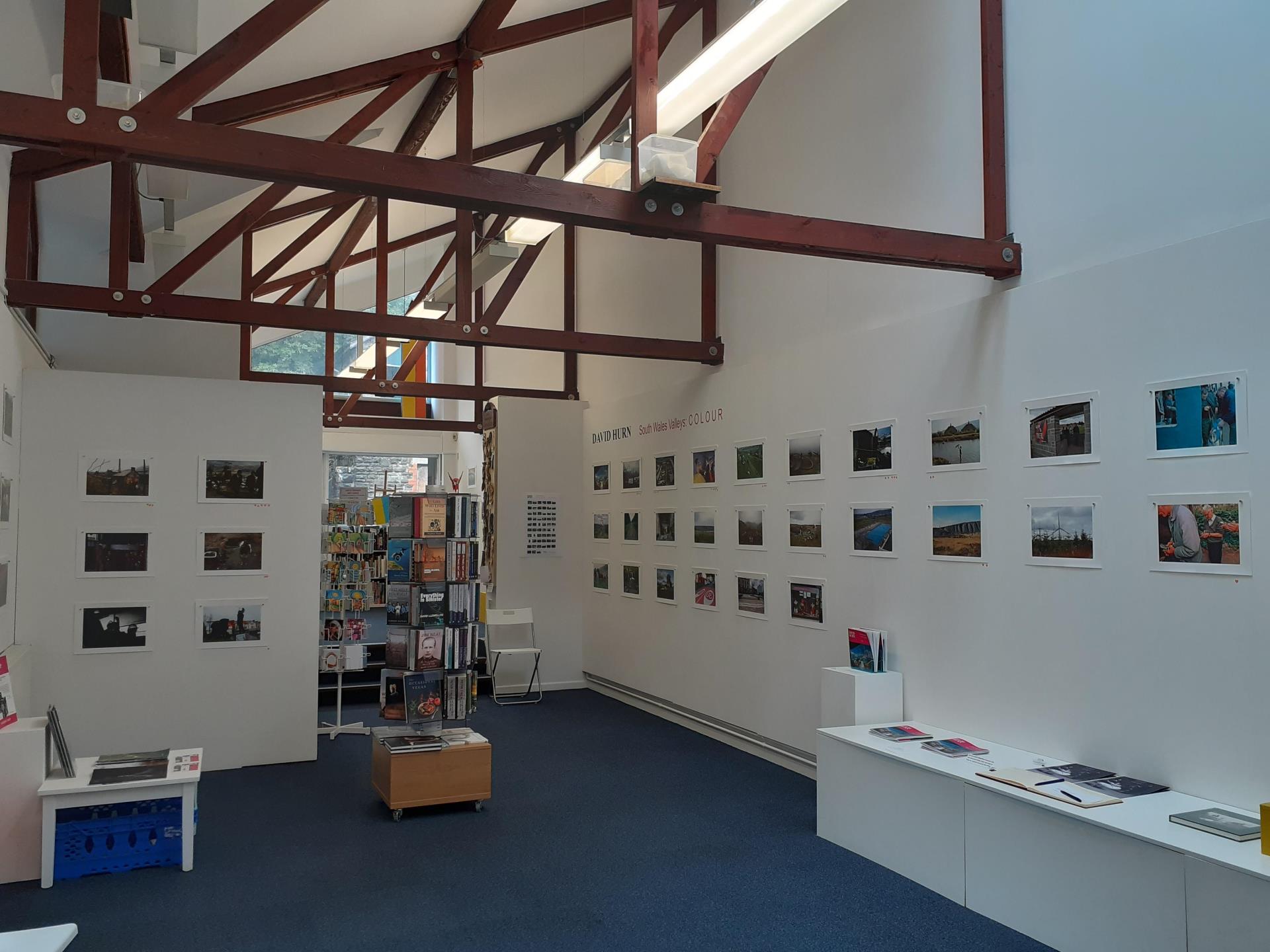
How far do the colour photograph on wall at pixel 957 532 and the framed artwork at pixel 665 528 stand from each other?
11.0 ft

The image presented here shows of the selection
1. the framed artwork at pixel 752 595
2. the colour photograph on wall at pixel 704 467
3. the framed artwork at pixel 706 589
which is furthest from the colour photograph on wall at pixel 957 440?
the framed artwork at pixel 706 589

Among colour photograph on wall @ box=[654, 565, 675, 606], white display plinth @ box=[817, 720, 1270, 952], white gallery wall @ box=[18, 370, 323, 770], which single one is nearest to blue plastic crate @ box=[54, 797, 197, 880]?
white gallery wall @ box=[18, 370, 323, 770]

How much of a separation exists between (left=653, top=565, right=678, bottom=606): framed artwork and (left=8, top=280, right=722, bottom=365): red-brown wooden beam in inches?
78.7

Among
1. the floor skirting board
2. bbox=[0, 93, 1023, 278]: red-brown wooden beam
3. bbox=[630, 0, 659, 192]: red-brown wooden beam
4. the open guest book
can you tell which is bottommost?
the floor skirting board

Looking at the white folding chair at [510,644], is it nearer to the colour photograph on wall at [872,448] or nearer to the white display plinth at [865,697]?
the white display plinth at [865,697]

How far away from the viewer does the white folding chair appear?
9.77 metres

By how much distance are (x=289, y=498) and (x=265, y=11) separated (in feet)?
12.4

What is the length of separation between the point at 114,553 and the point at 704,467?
179 inches

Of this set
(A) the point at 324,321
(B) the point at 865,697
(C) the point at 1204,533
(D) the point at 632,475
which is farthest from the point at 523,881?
(D) the point at 632,475

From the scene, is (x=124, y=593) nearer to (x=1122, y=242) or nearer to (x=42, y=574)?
(x=42, y=574)

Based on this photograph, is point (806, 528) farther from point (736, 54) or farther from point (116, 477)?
point (116, 477)

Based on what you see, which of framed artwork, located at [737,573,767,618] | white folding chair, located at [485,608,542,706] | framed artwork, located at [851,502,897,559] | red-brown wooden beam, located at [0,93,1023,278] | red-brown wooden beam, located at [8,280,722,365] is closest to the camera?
red-brown wooden beam, located at [0,93,1023,278]

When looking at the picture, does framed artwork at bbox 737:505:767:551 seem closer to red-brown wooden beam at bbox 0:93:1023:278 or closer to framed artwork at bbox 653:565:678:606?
framed artwork at bbox 653:565:678:606

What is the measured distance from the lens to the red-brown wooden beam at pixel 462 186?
11.8 feet
